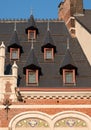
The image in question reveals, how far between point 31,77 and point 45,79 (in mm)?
779

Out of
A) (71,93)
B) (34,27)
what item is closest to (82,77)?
(71,93)

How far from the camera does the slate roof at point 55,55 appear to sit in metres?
22.8

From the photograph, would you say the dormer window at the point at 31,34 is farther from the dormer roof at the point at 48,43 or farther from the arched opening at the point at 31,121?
the arched opening at the point at 31,121

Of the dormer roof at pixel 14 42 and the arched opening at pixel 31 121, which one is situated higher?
the dormer roof at pixel 14 42

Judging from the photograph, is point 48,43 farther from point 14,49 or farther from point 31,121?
point 31,121

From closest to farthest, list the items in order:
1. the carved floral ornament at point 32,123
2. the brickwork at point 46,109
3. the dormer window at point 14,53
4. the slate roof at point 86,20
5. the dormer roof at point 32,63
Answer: the brickwork at point 46,109, the carved floral ornament at point 32,123, the dormer roof at point 32,63, the dormer window at point 14,53, the slate roof at point 86,20

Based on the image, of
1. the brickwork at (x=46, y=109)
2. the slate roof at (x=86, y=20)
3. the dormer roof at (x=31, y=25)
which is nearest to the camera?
the brickwork at (x=46, y=109)

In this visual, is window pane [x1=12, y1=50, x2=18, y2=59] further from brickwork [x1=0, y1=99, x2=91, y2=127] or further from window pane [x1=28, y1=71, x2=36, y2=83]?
brickwork [x1=0, y1=99, x2=91, y2=127]

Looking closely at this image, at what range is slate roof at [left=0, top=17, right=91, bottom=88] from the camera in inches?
899

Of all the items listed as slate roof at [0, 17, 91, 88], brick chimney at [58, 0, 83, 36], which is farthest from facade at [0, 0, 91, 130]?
brick chimney at [58, 0, 83, 36]

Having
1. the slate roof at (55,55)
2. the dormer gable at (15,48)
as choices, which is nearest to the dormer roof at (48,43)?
the slate roof at (55,55)

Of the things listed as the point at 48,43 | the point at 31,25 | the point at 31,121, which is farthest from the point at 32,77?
the point at 31,25

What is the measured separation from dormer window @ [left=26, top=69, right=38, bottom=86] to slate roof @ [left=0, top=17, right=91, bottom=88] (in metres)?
0.25

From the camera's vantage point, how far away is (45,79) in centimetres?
2298
